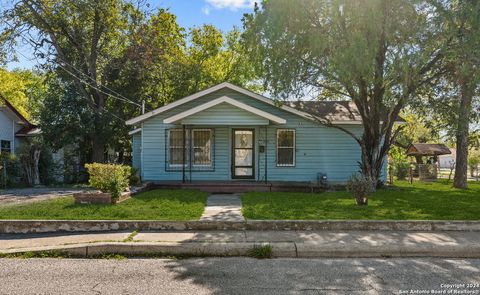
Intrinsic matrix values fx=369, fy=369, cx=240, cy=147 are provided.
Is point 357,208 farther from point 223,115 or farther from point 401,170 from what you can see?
point 401,170

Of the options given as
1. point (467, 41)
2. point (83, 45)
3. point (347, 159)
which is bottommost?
point (347, 159)

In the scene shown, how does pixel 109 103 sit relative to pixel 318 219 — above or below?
above

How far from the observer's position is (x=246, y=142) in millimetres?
15742

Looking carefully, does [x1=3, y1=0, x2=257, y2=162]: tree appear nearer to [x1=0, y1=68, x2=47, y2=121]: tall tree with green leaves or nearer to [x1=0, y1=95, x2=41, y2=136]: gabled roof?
[x1=0, y1=95, x2=41, y2=136]: gabled roof

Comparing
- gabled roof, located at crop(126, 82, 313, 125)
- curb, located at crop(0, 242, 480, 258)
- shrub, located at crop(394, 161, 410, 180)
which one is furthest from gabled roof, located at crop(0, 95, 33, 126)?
shrub, located at crop(394, 161, 410, 180)

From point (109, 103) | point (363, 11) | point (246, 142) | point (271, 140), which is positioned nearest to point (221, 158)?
point (246, 142)

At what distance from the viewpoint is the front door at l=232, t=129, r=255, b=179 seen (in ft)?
51.5

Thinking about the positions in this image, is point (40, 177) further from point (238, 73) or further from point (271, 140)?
point (238, 73)

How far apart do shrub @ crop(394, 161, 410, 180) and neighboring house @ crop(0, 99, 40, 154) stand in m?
21.7

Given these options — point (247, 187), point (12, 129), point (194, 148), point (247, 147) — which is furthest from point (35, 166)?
point (247, 187)

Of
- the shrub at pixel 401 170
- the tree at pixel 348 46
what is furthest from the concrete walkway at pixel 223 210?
the shrub at pixel 401 170

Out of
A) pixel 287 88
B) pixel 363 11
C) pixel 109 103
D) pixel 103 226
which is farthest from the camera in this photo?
pixel 109 103

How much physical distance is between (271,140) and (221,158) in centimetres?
225

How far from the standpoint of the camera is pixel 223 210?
9484 millimetres
